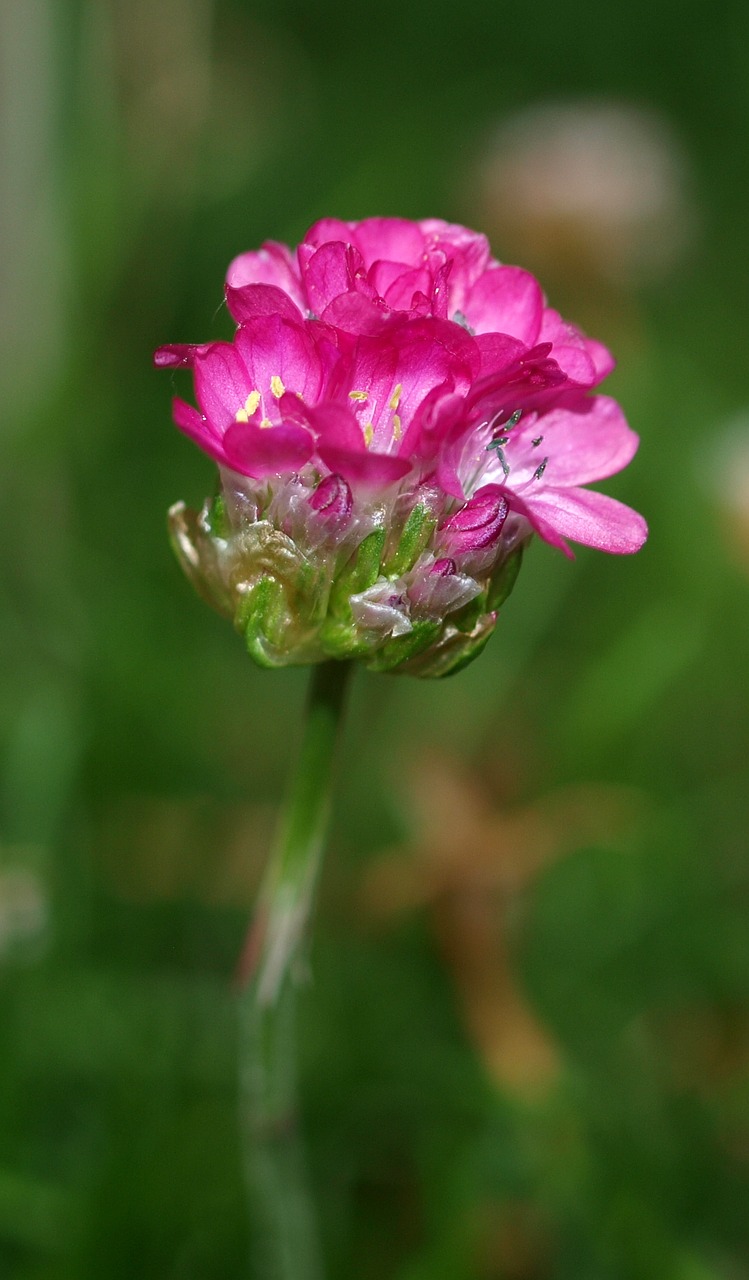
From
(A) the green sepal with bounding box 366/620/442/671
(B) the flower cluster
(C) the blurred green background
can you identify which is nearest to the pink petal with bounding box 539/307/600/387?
(B) the flower cluster

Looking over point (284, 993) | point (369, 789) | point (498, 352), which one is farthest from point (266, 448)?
point (369, 789)

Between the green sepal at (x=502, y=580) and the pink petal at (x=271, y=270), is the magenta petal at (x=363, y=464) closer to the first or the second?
the green sepal at (x=502, y=580)

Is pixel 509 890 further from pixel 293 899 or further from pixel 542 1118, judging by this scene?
pixel 293 899

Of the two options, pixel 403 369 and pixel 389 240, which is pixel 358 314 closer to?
pixel 403 369

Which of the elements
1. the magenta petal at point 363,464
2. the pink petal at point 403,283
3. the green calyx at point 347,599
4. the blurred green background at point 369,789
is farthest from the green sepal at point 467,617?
the blurred green background at point 369,789

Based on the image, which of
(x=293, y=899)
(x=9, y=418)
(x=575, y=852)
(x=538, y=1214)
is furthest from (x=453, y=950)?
(x=9, y=418)

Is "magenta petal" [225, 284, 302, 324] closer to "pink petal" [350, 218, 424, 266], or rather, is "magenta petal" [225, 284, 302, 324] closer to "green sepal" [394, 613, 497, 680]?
"pink petal" [350, 218, 424, 266]

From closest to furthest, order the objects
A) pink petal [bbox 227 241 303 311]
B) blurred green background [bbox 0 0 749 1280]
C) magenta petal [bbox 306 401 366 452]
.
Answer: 1. magenta petal [bbox 306 401 366 452]
2. pink petal [bbox 227 241 303 311]
3. blurred green background [bbox 0 0 749 1280]

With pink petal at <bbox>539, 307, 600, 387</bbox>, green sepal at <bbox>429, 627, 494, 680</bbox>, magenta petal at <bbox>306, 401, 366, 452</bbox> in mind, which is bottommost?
green sepal at <bbox>429, 627, 494, 680</bbox>
